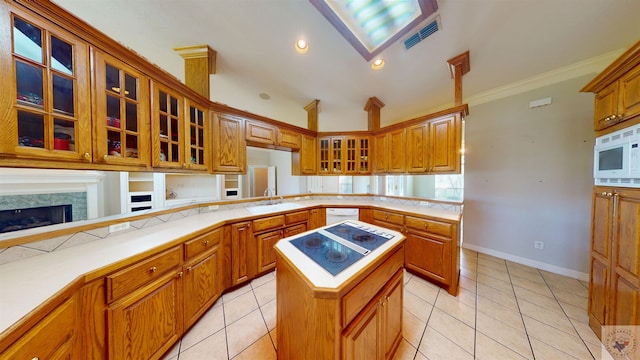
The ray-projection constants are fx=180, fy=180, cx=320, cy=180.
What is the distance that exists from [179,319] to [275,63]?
2.73 m

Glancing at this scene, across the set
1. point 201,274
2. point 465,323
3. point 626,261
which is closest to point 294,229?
point 201,274

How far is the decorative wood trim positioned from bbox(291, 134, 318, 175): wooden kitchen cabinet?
2.99 m

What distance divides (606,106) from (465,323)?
7.01 ft

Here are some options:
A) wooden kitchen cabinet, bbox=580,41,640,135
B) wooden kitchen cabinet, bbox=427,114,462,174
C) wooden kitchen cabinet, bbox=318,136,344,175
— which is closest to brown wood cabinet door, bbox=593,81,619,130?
wooden kitchen cabinet, bbox=580,41,640,135

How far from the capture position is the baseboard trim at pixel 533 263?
7.64 ft

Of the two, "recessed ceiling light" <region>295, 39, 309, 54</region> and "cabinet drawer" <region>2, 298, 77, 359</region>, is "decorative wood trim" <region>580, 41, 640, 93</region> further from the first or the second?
"cabinet drawer" <region>2, 298, 77, 359</region>

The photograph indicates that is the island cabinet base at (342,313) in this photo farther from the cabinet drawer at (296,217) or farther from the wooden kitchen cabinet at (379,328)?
the cabinet drawer at (296,217)

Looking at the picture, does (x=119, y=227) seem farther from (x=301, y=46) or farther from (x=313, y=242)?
(x=301, y=46)

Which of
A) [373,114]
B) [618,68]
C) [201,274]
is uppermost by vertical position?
[373,114]

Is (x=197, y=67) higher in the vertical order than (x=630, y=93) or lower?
higher

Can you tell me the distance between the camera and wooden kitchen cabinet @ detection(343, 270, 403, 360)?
0.86 m

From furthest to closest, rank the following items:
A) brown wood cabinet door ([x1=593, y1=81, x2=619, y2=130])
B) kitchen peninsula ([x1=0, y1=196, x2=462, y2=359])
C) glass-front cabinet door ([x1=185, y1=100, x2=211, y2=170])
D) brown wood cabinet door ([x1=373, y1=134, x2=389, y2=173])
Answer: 1. brown wood cabinet door ([x1=373, y1=134, x2=389, y2=173])
2. glass-front cabinet door ([x1=185, y1=100, x2=211, y2=170])
3. brown wood cabinet door ([x1=593, y1=81, x2=619, y2=130])
4. kitchen peninsula ([x1=0, y1=196, x2=462, y2=359])

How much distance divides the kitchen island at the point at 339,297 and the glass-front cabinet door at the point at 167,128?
1.38m

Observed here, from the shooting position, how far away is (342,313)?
2.68ft
